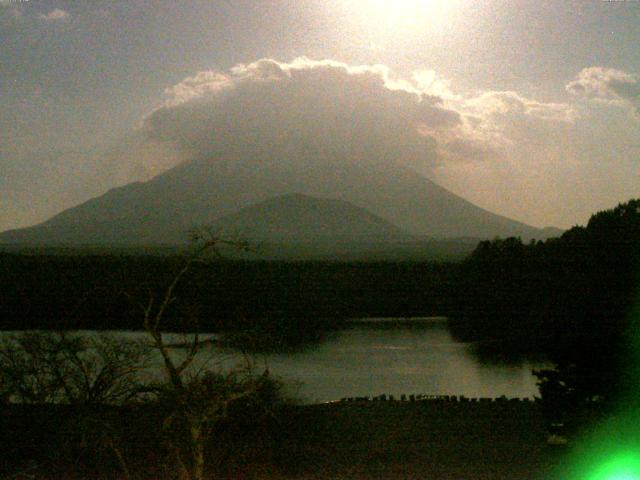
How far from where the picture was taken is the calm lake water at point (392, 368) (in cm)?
1889

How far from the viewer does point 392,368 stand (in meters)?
22.4

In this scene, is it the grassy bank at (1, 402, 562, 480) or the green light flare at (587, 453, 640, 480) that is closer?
the green light flare at (587, 453, 640, 480)

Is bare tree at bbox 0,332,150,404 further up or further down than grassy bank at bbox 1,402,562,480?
further up

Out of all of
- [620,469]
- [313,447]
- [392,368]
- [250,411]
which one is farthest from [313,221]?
[620,469]

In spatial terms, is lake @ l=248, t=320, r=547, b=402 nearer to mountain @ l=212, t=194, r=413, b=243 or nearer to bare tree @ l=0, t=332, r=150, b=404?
bare tree @ l=0, t=332, r=150, b=404

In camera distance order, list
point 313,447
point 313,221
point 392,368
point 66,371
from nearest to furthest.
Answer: point 66,371 → point 313,447 → point 392,368 → point 313,221

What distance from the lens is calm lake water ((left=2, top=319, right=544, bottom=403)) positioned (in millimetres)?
18891

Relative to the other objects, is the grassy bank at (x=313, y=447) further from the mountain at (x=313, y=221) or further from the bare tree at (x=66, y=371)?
the mountain at (x=313, y=221)

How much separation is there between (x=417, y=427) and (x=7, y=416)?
656cm

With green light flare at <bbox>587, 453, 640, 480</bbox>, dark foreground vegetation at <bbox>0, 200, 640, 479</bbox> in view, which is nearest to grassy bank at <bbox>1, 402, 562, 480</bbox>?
dark foreground vegetation at <bbox>0, 200, 640, 479</bbox>

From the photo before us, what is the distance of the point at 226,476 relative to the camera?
8945 mm

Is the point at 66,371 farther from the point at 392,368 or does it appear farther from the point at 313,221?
the point at 313,221

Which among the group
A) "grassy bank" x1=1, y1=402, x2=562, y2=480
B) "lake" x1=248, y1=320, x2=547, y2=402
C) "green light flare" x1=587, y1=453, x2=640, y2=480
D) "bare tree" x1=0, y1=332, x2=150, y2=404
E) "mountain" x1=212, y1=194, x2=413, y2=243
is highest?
"mountain" x1=212, y1=194, x2=413, y2=243

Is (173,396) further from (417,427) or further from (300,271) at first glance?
(300,271)
